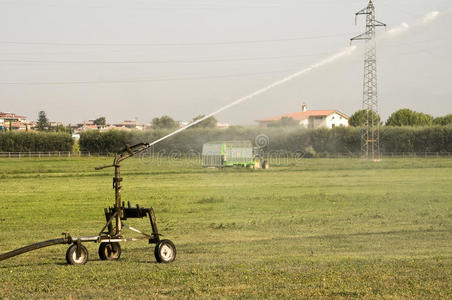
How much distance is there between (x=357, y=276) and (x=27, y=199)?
1025 inches

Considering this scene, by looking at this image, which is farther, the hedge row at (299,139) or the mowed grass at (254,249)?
the hedge row at (299,139)

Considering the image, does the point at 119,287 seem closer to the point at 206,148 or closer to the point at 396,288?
the point at 396,288

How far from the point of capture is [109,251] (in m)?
14.0

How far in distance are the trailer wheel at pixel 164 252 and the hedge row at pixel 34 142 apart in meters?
112

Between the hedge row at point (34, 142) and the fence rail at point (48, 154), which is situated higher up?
the hedge row at point (34, 142)

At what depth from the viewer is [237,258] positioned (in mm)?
13859

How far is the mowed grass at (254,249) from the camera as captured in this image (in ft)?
34.4

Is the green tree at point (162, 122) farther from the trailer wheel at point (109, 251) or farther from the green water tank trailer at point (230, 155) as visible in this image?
the trailer wheel at point (109, 251)

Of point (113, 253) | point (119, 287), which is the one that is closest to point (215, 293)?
point (119, 287)

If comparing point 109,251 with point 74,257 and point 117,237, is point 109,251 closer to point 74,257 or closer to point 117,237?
point 117,237

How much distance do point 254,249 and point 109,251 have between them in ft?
11.9

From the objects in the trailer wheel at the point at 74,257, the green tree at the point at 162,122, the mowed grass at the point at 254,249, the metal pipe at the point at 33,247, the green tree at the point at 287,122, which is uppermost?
the green tree at the point at 162,122

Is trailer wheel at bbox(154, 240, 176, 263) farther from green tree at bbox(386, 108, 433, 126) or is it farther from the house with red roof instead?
green tree at bbox(386, 108, 433, 126)

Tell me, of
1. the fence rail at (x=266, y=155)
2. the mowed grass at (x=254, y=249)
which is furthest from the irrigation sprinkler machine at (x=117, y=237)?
the fence rail at (x=266, y=155)
